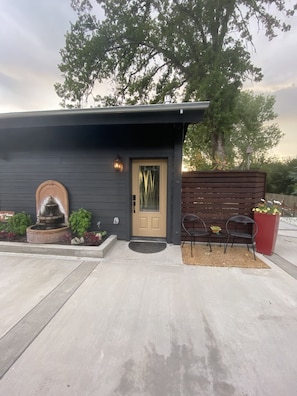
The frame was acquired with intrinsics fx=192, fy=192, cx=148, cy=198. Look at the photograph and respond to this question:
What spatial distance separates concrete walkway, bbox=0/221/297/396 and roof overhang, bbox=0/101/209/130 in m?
2.62

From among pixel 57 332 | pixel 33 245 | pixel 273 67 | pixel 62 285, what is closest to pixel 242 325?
pixel 57 332

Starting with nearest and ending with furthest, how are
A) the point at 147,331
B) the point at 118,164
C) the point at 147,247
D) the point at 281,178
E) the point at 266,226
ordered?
1. the point at 147,331
2. the point at 266,226
3. the point at 147,247
4. the point at 118,164
5. the point at 281,178

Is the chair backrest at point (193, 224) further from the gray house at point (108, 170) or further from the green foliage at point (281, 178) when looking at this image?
the green foliage at point (281, 178)

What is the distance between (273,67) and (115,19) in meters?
7.22

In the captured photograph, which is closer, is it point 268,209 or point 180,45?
point 268,209

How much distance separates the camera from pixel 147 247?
4.09 m

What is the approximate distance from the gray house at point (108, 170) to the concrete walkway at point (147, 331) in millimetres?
1538

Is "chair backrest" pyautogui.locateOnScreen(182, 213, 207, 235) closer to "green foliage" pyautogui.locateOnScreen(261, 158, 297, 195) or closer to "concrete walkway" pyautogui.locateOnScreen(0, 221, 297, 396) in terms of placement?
"concrete walkway" pyautogui.locateOnScreen(0, 221, 297, 396)

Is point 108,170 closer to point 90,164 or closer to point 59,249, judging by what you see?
point 90,164

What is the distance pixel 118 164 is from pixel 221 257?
2.82m

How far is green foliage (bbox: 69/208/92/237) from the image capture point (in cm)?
421

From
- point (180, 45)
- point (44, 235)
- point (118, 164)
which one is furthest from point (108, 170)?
point (180, 45)

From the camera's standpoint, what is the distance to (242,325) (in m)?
1.90

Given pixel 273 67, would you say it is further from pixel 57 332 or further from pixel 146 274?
pixel 57 332
